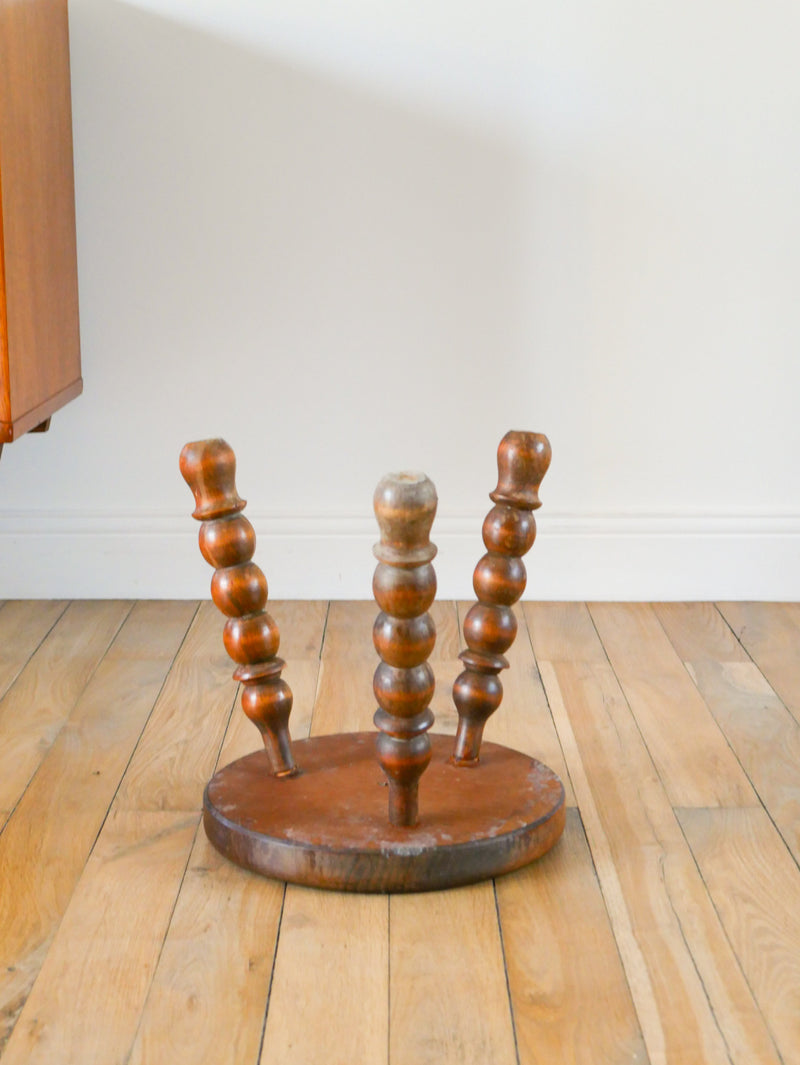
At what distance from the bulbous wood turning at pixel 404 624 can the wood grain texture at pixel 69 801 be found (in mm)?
321

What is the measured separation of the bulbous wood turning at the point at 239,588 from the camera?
1.15 m

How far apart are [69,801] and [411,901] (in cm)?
41

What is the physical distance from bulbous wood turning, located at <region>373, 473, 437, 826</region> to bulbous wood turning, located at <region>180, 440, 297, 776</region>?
16 cm

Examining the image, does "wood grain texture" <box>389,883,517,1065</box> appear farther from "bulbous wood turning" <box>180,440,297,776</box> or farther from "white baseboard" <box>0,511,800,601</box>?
"white baseboard" <box>0,511,800,601</box>

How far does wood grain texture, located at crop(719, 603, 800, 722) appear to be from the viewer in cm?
168

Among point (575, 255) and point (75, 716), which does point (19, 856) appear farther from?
point (575, 255)

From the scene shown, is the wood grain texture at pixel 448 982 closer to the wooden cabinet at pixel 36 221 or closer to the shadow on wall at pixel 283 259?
the wooden cabinet at pixel 36 221

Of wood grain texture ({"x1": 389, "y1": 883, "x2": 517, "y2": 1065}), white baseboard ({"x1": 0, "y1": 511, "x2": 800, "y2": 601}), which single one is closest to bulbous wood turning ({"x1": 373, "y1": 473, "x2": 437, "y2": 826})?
wood grain texture ({"x1": 389, "y1": 883, "x2": 517, "y2": 1065})

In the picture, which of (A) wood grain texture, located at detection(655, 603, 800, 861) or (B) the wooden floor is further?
(A) wood grain texture, located at detection(655, 603, 800, 861)

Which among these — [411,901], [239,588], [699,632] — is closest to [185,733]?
[239,588]

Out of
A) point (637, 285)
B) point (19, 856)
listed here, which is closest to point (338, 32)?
point (637, 285)

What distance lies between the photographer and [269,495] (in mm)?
2059

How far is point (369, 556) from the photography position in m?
2.07

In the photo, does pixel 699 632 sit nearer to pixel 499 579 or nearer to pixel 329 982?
pixel 499 579
